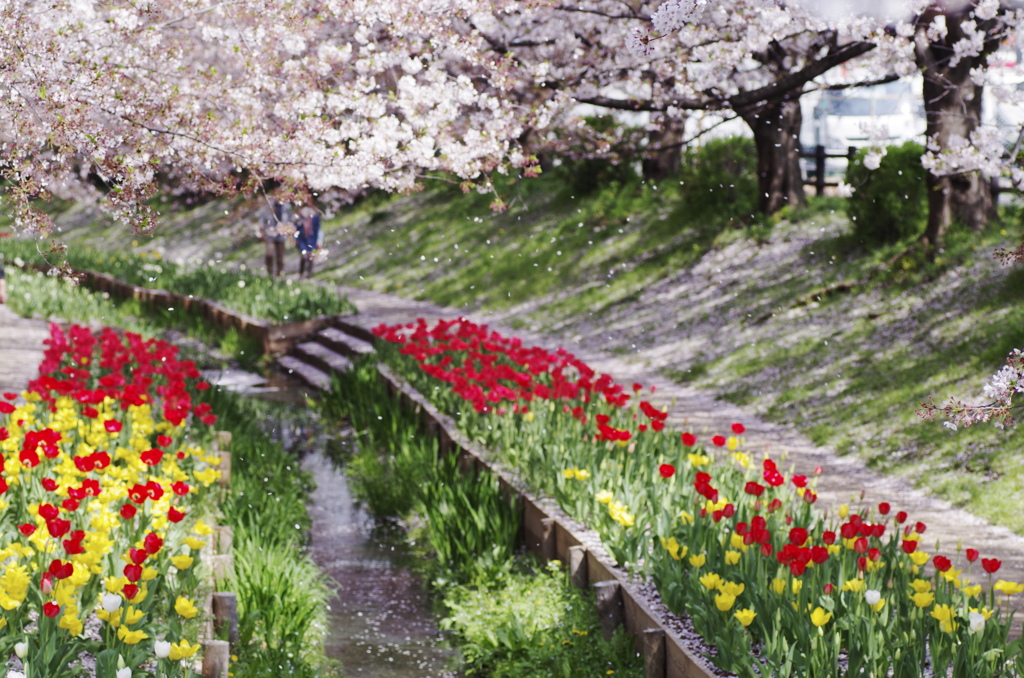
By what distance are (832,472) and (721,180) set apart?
8832mm

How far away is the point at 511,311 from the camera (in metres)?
16.0

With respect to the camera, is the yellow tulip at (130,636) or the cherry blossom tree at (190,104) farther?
the cherry blossom tree at (190,104)

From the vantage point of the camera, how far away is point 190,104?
553 cm

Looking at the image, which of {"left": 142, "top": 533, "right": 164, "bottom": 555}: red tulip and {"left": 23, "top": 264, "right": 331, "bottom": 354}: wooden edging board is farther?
{"left": 23, "top": 264, "right": 331, "bottom": 354}: wooden edging board

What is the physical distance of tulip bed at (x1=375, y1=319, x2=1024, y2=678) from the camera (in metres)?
3.64

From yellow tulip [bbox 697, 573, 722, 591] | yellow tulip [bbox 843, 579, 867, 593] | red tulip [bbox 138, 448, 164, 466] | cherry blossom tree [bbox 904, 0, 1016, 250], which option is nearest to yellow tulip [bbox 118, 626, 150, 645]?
red tulip [bbox 138, 448, 164, 466]

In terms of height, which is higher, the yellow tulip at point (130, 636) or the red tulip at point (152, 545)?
the red tulip at point (152, 545)

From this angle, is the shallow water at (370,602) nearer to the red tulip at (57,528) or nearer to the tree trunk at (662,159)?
the red tulip at (57,528)

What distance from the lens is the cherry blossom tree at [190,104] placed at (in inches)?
184

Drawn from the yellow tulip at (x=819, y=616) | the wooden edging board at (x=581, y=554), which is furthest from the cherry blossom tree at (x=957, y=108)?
the yellow tulip at (x=819, y=616)

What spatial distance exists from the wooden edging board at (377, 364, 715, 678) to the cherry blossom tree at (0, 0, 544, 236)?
6.25 feet

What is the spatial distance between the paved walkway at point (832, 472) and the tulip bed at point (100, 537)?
9.18 ft

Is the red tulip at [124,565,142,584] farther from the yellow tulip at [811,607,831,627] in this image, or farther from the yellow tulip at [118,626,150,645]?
the yellow tulip at [811,607,831,627]

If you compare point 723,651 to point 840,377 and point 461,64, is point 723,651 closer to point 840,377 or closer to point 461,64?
point 840,377
